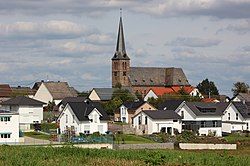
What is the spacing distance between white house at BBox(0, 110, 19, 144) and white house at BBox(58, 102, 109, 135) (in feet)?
28.5

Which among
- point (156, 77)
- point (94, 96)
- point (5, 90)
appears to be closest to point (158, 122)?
point (94, 96)

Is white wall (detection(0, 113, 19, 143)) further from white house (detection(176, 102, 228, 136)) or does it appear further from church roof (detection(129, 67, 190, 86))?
church roof (detection(129, 67, 190, 86))

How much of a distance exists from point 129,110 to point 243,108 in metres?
13.9

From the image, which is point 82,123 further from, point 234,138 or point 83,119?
point 234,138

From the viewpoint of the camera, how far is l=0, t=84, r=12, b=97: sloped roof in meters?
95.9

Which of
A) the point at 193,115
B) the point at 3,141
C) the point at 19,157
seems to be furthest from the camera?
the point at 193,115

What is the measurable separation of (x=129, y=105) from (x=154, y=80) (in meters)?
46.4

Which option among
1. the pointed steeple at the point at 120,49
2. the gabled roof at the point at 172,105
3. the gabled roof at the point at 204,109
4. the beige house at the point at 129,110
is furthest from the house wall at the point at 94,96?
the gabled roof at the point at 204,109

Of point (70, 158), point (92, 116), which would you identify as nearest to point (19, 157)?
point (70, 158)

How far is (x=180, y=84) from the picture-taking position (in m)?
120

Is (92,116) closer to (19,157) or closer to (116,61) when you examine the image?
(19,157)

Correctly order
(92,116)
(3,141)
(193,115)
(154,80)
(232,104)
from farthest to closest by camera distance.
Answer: (154,80)
(232,104)
(193,115)
(92,116)
(3,141)

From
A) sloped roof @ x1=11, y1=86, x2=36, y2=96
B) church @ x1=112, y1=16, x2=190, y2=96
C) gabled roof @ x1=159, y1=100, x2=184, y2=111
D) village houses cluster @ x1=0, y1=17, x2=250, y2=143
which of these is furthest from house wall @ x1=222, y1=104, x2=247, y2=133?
church @ x1=112, y1=16, x2=190, y2=96

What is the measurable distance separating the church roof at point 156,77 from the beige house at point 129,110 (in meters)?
42.4
